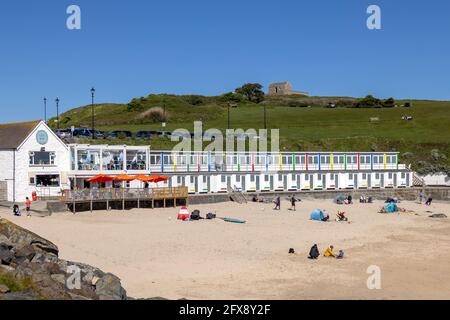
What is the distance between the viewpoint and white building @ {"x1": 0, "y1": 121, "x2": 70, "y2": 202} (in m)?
42.6

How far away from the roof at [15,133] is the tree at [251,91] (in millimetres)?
107372

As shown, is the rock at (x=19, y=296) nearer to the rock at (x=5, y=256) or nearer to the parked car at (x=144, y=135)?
the rock at (x=5, y=256)

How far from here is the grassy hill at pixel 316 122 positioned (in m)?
79.1

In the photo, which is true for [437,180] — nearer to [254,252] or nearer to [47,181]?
[47,181]

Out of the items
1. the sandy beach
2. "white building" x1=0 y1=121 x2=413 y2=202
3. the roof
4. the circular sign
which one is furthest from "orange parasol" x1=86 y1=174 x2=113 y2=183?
the roof

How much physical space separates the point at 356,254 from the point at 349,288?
7.45m

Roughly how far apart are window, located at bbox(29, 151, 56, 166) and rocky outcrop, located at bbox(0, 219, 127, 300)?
21.8 metres

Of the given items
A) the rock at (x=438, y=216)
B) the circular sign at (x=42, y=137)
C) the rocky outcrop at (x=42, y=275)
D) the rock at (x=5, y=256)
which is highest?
the circular sign at (x=42, y=137)

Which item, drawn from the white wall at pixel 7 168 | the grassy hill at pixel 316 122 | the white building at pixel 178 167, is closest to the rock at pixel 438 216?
the white building at pixel 178 167

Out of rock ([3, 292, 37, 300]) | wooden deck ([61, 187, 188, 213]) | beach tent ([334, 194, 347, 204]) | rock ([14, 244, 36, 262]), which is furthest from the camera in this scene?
beach tent ([334, 194, 347, 204])

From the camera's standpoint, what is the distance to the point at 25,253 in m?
20.6

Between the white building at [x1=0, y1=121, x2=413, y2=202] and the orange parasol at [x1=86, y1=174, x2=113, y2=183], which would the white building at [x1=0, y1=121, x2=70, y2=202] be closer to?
the white building at [x1=0, y1=121, x2=413, y2=202]

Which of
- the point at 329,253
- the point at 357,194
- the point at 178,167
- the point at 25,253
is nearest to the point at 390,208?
the point at 357,194

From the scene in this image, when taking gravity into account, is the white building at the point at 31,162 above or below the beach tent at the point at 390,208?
above
